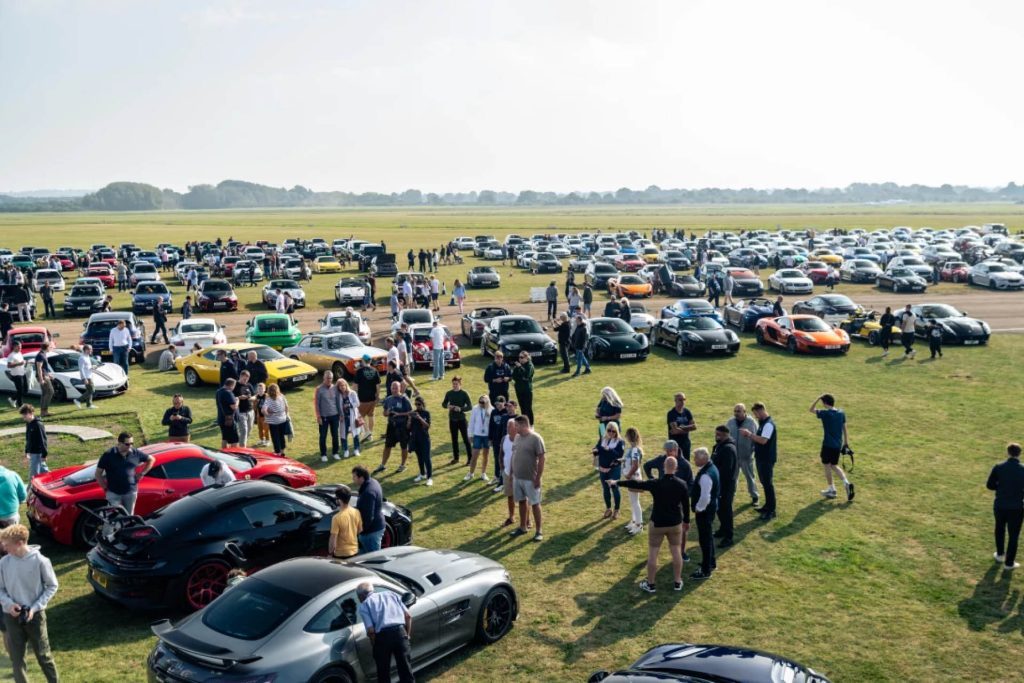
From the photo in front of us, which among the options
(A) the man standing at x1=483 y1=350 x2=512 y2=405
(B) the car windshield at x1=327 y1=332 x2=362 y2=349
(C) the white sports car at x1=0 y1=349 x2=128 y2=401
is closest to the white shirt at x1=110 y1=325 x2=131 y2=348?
(C) the white sports car at x1=0 y1=349 x2=128 y2=401

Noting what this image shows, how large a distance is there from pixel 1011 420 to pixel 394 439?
525 inches

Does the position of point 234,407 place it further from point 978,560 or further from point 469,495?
point 978,560

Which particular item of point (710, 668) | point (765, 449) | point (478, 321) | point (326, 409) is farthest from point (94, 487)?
point (478, 321)

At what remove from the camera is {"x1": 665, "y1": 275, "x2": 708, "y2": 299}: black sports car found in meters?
41.7

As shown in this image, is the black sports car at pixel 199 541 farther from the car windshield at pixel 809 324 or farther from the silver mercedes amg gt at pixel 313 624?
the car windshield at pixel 809 324

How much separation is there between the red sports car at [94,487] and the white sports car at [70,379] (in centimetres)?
927

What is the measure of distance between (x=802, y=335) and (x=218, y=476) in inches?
801

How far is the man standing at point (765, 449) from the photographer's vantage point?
12.1 meters

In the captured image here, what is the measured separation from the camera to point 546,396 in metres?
20.9

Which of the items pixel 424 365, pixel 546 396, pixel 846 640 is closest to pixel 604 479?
pixel 846 640

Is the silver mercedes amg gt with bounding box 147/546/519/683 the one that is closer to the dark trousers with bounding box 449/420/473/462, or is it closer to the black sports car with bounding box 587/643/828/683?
the black sports car with bounding box 587/643/828/683

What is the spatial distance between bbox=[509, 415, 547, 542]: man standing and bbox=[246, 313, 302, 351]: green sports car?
17009mm

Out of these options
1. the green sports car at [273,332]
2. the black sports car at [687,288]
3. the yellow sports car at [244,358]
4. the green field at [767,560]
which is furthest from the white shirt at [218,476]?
the black sports car at [687,288]

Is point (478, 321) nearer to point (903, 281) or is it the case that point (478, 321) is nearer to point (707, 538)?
point (707, 538)
